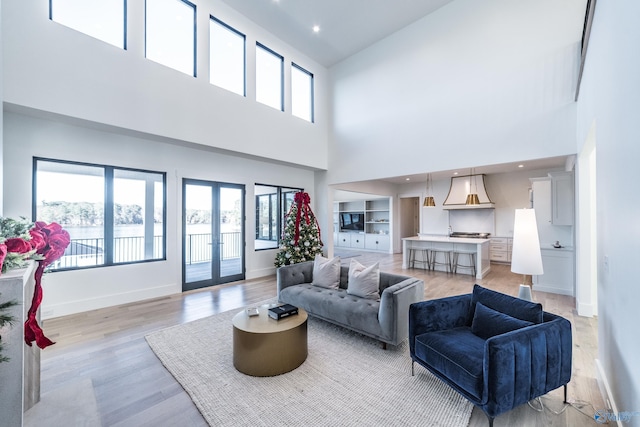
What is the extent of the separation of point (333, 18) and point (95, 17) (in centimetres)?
423

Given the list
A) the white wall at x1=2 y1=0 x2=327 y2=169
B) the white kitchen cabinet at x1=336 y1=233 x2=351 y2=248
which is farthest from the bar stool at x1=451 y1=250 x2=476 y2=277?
the white kitchen cabinet at x1=336 y1=233 x2=351 y2=248

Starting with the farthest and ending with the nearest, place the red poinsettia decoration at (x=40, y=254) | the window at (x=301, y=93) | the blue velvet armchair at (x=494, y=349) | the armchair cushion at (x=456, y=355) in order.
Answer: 1. the window at (x=301, y=93)
2. the armchair cushion at (x=456, y=355)
3. the blue velvet armchair at (x=494, y=349)
4. the red poinsettia decoration at (x=40, y=254)

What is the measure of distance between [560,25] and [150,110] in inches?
264

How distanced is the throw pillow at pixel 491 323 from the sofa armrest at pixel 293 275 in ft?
8.40

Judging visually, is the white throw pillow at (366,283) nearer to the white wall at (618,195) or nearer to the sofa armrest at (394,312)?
the sofa armrest at (394,312)

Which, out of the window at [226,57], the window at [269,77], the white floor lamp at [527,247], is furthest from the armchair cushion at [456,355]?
the window at [269,77]

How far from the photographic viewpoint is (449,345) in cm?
215

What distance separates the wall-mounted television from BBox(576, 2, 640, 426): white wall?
9534 millimetres

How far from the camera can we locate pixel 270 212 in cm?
701

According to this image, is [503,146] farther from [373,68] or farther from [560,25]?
[373,68]

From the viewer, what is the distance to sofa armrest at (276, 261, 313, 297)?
4230 mm

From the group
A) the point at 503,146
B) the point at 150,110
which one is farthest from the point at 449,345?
the point at 150,110

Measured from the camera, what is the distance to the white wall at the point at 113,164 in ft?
12.0

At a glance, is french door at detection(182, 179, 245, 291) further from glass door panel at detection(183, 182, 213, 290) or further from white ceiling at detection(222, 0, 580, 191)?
white ceiling at detection(222, 0, 580, 191)
